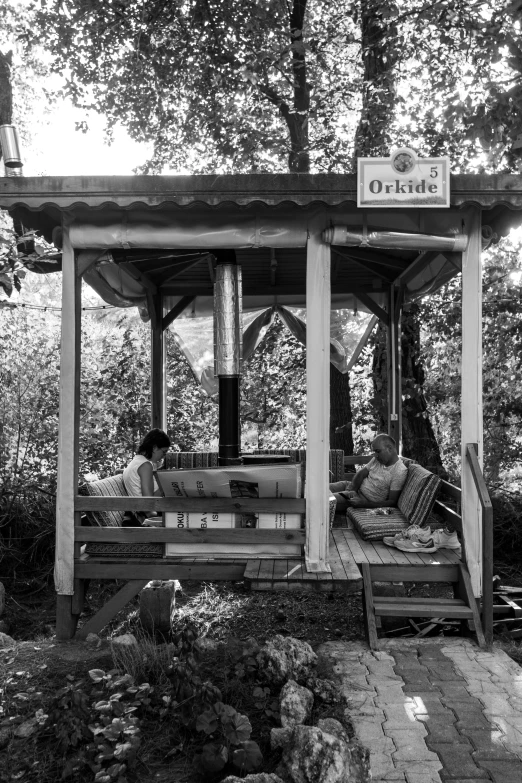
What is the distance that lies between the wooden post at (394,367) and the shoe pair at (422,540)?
7.81 feet

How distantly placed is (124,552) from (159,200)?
2561 mm

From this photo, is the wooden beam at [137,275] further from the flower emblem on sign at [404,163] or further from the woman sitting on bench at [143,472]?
the flower emblem on sign at [404,163]

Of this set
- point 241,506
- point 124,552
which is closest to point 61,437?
point 124,552

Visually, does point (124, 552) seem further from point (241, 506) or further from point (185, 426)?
point (185, 426)

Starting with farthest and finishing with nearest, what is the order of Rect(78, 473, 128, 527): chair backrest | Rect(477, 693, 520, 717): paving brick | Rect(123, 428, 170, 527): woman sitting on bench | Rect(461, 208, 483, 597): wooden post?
1. Rect(123, 428, 170, 527): woman sitting on bench
2. Rect(78, 473, 128, 527): chair backrest
3. Rect(461, 208, 483, 597): wooden post
4. Rect(477, 693, 520, 717): paving brick

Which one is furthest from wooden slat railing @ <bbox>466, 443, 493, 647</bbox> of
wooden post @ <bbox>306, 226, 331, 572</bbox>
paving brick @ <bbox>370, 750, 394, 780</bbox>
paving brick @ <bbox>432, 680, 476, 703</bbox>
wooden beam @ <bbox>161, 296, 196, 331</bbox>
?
wooden beam @ <bbox>161, 296, 196, 331</bbox>

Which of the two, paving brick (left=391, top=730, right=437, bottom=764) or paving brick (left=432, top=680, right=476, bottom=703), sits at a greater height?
paving brick (left=432, top=680, right=476, bottom=703)

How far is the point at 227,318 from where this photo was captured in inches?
238

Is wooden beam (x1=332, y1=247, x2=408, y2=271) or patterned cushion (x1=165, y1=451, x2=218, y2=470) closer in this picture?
wooden beam (x1=332, y1=247, x2=408, y2=271)

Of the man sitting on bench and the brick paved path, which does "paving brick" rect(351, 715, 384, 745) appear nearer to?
the brick paved path

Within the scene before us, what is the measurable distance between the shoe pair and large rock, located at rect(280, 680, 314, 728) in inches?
79.3

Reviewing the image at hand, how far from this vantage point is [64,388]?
5.42 meters

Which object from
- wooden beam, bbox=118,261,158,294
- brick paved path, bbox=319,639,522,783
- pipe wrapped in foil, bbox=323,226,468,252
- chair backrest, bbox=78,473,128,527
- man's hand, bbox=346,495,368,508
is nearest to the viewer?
brick paved path, bbox=319,639,522,783

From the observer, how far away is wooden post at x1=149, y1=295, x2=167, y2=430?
8.43 meters
